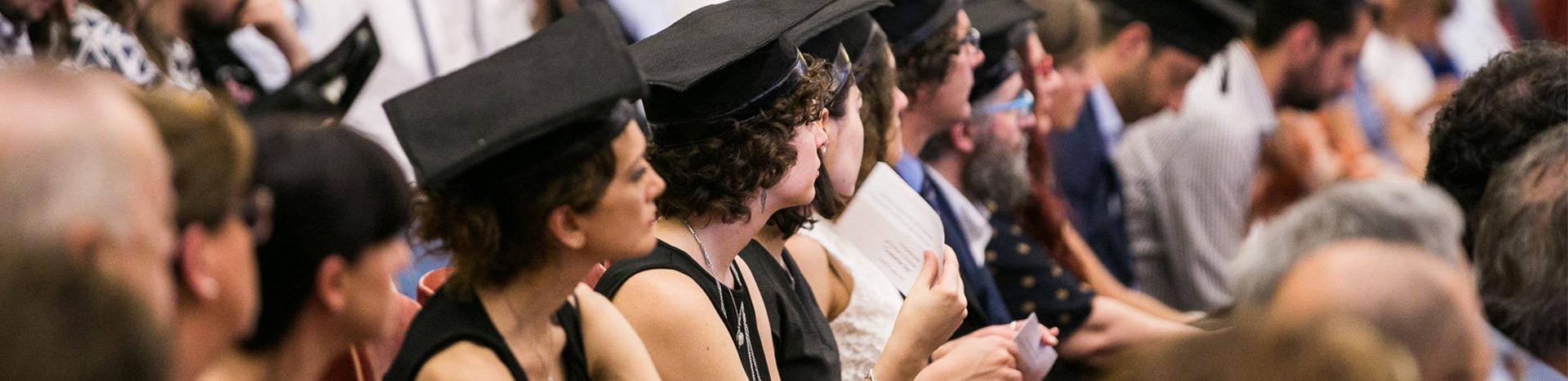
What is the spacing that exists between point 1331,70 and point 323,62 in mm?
4215

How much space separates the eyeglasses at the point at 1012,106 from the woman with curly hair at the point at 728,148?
1.24 metres

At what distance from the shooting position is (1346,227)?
1.88 m

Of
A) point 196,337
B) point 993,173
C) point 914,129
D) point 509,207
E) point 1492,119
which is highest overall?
point 196,337

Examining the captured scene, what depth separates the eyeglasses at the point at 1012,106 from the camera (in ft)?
12.8

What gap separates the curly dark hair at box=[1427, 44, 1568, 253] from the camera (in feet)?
9.02

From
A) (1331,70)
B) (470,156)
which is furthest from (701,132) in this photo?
(1331,70)

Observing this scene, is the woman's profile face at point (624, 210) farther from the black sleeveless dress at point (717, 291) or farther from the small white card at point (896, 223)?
the small white card at point (896, 223)

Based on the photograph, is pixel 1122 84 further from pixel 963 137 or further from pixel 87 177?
pixel 87 177

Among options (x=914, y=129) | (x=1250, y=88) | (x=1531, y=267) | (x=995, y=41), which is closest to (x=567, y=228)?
(x=1531, y=267)

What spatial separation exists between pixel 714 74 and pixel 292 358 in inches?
37.8

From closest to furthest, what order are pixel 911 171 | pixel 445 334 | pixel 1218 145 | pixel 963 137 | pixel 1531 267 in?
pixel 445 334
pixel 1531 267
pixel 911 171
pixel 963 137
pixel 1218 145

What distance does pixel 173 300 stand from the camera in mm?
1596

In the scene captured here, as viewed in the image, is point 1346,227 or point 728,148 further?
point 728,148

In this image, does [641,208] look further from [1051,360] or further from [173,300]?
[1051,360]
